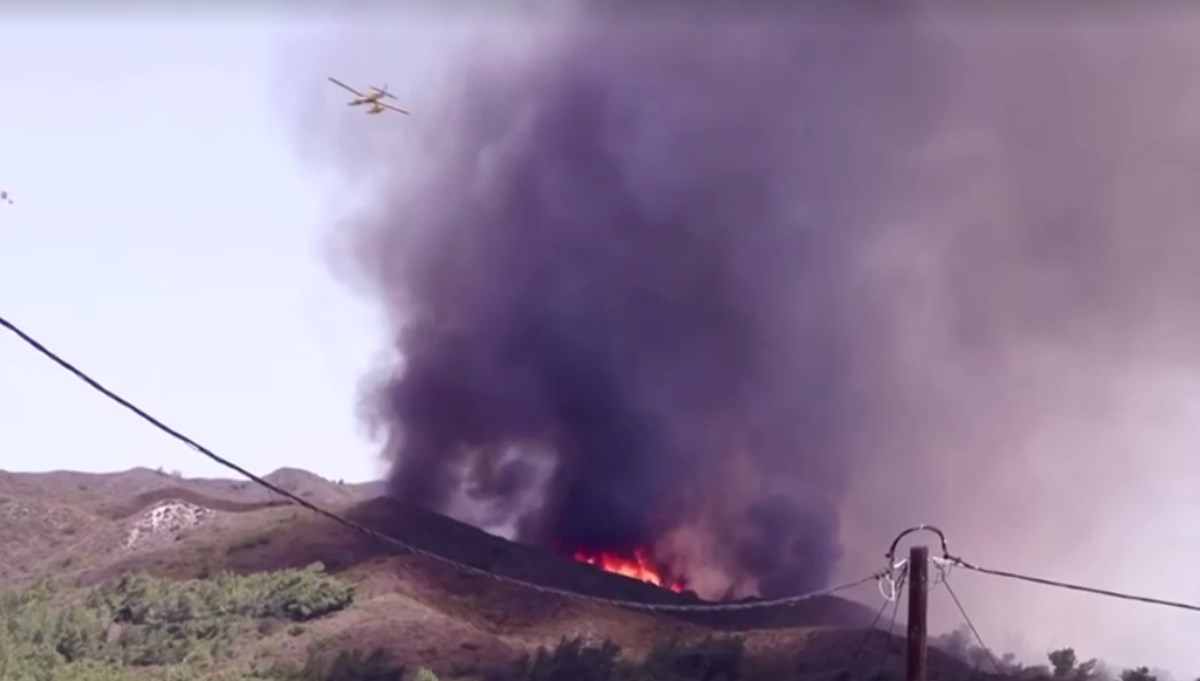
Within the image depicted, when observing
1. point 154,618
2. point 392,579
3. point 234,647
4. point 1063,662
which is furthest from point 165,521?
point 1063,662

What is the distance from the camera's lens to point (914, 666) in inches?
984

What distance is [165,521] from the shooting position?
10119cm

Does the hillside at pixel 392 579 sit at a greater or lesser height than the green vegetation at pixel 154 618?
greater

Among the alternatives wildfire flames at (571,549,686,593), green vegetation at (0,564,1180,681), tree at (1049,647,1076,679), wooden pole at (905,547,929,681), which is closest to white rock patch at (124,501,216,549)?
green vegetation at (0,564,1180,681)

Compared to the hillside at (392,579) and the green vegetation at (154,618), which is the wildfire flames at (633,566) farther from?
the green vegetation at (154,618)

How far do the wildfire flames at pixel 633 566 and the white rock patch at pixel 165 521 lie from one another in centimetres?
2387

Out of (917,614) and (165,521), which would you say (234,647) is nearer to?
(165,521)

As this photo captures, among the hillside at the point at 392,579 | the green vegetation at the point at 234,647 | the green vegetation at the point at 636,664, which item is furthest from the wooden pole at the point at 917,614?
the hillside at the point at 392,579

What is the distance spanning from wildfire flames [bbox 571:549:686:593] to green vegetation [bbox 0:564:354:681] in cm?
1823

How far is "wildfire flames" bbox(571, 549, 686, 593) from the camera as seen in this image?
9719 cm

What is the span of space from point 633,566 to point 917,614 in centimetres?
7321

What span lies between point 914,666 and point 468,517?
80948 mm

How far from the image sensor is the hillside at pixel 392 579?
242 feet

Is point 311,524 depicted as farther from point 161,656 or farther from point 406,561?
point 161,656
